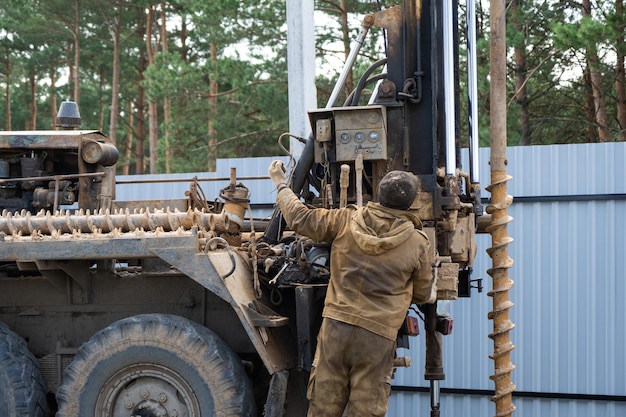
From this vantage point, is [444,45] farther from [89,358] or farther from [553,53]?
[553,53]

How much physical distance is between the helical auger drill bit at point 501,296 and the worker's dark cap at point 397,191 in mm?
1737

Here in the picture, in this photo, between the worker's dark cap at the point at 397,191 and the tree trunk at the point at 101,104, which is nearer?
the worker's dark cap at the point at 397,191

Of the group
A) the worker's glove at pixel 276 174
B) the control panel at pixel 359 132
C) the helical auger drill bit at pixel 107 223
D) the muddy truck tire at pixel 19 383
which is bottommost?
the muddy truck tire at pixel 19 383

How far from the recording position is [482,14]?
18547mm

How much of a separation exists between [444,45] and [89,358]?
315 centimetres

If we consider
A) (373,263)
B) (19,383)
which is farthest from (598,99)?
(19,383)

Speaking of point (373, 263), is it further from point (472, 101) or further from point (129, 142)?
point (129, 142)

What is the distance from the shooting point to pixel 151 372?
5.64m

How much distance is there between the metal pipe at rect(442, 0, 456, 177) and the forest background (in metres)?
6.63

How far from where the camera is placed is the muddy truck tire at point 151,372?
5.55 m

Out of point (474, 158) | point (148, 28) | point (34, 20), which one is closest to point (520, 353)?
point (474, 158)

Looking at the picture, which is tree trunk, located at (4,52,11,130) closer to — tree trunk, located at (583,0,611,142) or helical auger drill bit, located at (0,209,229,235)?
tree trunk, located at (583,0,611,142)

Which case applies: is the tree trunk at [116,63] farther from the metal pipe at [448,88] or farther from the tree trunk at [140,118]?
the metal pipe at [448,88]

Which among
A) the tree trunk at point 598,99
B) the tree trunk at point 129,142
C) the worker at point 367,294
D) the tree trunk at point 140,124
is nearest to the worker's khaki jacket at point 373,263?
the worker at point 367,294
